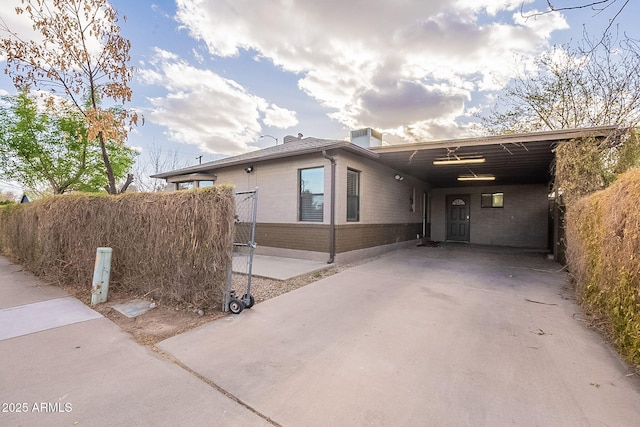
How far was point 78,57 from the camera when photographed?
6.73 meters

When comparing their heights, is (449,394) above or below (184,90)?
below

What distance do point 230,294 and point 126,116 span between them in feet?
18.6

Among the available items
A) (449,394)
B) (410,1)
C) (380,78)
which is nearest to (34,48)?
(410,1)

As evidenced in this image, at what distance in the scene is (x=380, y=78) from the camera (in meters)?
9.95

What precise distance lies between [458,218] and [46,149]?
819 inches

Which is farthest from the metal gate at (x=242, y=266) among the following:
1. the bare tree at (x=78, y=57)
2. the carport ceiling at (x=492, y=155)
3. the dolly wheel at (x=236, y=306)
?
the carport ceiling at (x=492, y=155)

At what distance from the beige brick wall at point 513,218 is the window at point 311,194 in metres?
9.50

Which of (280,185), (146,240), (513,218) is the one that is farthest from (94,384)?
(513,218)

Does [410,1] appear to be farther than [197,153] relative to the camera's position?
No

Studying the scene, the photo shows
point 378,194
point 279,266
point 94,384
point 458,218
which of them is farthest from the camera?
point 458,218

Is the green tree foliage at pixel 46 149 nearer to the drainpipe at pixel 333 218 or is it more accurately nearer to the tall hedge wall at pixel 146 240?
the tall hedge wall at pixel 146 240

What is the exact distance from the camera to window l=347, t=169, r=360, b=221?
8195 millimetres

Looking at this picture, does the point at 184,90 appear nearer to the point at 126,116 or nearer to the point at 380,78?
the point at 126,116

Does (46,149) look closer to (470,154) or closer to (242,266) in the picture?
(242,266)
